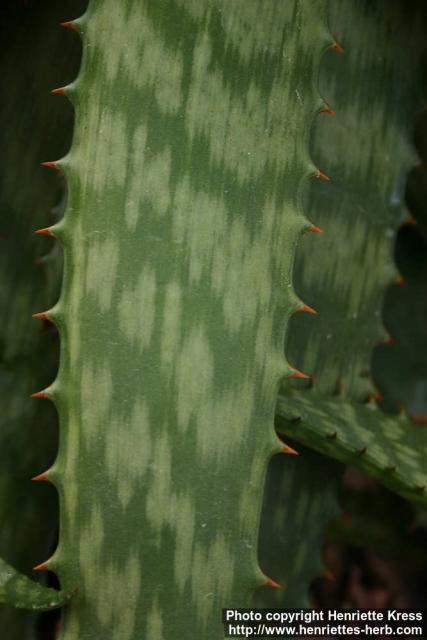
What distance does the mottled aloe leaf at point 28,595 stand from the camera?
687 mm

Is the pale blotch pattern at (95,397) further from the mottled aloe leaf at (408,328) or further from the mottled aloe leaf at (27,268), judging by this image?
the mottled aloe leaf at (408,328)

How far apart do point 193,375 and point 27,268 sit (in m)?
0.26

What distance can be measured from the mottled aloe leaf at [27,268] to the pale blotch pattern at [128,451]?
181mm

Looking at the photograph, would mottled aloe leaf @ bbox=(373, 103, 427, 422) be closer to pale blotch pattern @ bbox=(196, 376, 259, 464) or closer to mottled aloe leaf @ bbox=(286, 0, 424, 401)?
mottled aloe leaf @ bbox=(286, 0, 424, 401)

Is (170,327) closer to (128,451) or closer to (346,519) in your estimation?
(128,451)

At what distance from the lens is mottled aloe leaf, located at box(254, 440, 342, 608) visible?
2.99 feet

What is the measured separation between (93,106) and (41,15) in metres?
0.26

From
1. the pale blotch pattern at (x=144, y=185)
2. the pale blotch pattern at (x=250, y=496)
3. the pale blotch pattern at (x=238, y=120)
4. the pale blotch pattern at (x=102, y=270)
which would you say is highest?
the pale blotch pattern at (x=238, y=120)

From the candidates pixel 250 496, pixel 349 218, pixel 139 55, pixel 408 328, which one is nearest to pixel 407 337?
pixel 408 328

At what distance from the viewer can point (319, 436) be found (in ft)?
2.70

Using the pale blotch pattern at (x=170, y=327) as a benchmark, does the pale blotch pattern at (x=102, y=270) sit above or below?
above

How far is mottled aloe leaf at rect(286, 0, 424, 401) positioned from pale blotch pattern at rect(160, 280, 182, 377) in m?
0.23

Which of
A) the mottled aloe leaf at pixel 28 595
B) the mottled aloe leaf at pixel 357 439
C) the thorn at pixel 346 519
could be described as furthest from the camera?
the thorn at pixel 346 519

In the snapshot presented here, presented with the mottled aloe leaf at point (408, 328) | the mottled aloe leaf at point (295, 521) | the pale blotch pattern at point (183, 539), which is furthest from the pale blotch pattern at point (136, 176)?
the mottled aloe leaf at point (408, 328)
